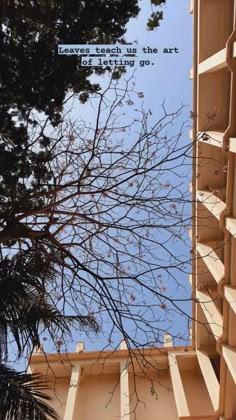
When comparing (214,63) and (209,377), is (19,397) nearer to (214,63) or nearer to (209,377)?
(214,63)

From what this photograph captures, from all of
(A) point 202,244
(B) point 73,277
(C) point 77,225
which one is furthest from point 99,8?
(A) point 202,244

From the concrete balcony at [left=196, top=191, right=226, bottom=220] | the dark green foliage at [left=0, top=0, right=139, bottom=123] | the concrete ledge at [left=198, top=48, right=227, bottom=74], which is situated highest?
the concrete ledge at [left=198, top=48, right=227, bottom=74]

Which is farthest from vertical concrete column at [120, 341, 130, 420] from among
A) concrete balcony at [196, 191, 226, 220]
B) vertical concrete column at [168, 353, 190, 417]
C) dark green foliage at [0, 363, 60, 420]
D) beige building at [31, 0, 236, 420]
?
dark green foliage at [0, 363, 60, 420]

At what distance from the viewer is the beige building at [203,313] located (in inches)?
341

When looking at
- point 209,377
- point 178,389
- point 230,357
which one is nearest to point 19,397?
point 230,357

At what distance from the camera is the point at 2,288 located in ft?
17.6

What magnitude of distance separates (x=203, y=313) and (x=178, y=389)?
7.69ft

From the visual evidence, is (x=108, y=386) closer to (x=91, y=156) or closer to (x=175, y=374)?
(x=175, y=374)

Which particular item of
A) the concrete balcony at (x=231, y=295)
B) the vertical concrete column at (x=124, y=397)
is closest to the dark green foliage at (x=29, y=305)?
the concrete balcony at (x=231, y=295)

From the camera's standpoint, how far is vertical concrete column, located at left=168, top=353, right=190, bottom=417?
33.1 feet

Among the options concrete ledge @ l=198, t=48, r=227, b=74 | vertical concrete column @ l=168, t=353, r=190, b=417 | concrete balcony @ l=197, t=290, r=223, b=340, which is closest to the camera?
concrete ledge @ l=198, t=48, r=227, b=74

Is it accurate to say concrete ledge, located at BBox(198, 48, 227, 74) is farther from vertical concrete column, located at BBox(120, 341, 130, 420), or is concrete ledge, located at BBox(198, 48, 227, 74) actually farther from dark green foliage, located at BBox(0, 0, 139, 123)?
vertical concrete column, located at BBox(120, 341, 130, 420)

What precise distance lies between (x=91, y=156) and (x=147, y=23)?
1.85 meters

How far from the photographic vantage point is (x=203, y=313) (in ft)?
40.9
